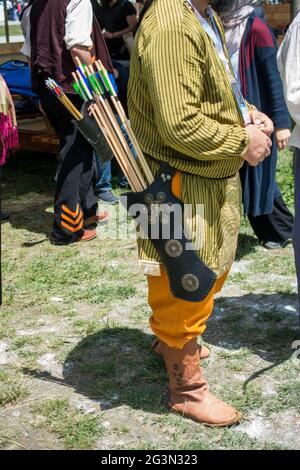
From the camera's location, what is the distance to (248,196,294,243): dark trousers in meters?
4.78

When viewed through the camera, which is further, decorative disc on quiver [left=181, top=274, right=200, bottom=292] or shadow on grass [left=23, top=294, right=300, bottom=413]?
shadow on grass [left=23, top=294, right=300, bottom=413]

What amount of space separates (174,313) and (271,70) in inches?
82.4

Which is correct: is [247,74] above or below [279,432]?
above

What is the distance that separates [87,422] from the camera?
2871 millimetres

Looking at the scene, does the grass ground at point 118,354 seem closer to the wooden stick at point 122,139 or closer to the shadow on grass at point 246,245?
the shadow on grass at point 246,245

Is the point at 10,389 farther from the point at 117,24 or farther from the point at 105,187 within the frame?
the point at 117,24

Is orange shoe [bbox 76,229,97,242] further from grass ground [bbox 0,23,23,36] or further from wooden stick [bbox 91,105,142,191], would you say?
grass ground [bbox 0,23,23,36]

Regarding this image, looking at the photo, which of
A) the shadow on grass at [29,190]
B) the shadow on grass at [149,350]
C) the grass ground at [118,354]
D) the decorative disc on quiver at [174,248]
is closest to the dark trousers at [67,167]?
the grass ground at [118,354]

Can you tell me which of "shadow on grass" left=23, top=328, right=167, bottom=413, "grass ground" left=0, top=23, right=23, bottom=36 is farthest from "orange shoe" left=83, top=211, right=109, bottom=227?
"grass ground" left=0, top=23, right=23, bottom=36

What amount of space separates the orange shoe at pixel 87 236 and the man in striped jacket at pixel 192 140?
237 centimetres

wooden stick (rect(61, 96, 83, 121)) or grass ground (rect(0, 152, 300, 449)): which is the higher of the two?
wooden stick (rect(61, 96, 83, 121))
